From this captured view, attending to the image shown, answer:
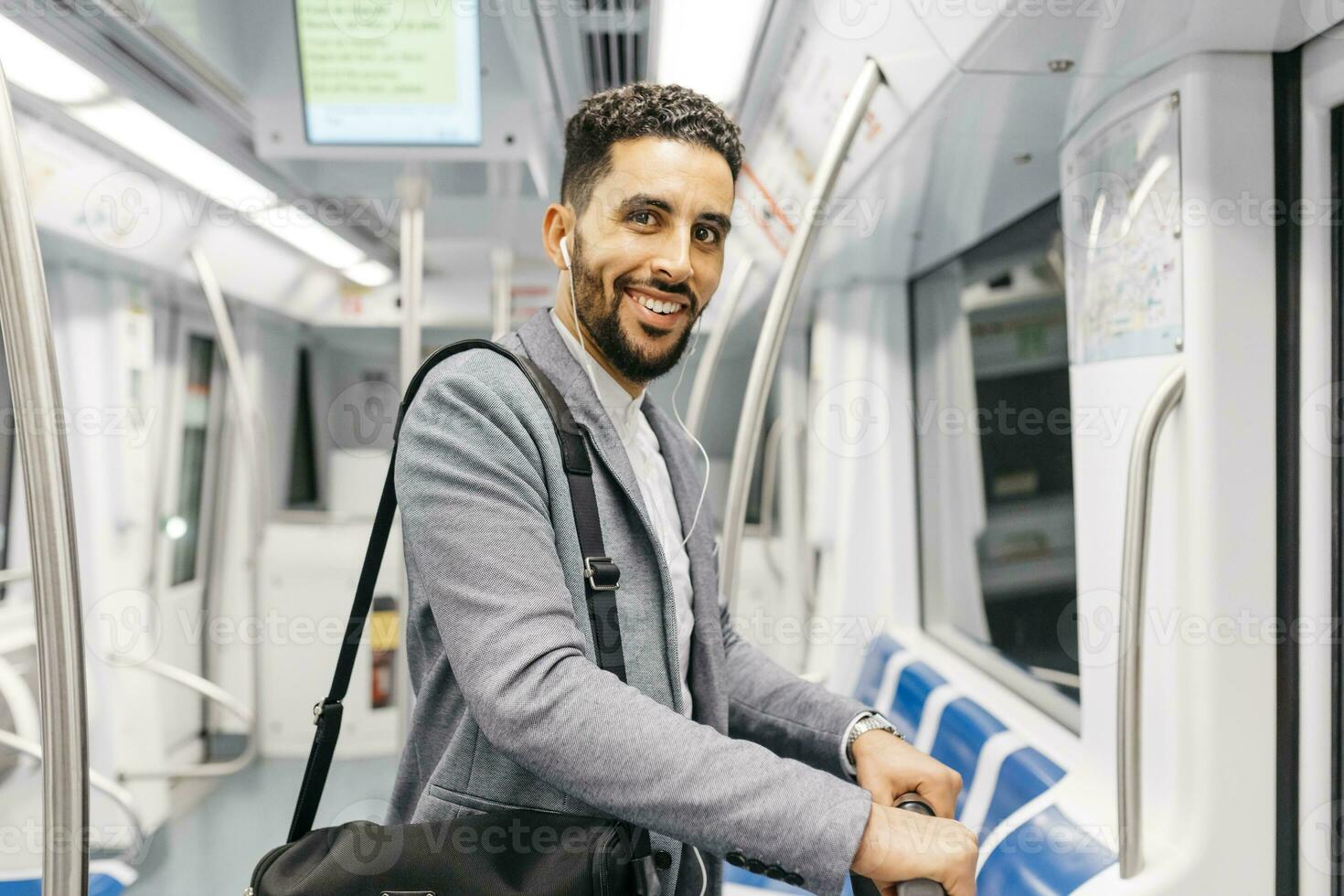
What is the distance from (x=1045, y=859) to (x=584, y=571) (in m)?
1.45

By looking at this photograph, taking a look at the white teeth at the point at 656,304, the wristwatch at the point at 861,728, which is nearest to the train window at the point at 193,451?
the white teeth at the point at 656,304

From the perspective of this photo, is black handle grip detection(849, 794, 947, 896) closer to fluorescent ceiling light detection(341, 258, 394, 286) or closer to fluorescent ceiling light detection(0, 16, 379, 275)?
fluorescent ceiling light detection(0, 16, 379, 275)

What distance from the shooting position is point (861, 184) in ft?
7.84

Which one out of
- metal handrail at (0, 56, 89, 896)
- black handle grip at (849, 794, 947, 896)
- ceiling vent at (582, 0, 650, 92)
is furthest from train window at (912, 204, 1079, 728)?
metal handrail at (0, 56, 89, 896)

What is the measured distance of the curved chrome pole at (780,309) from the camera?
1803 mm

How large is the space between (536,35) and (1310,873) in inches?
105

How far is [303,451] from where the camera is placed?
170 inches

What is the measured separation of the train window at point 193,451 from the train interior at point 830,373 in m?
0.02

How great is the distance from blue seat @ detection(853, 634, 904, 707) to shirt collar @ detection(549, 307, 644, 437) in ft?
8.22

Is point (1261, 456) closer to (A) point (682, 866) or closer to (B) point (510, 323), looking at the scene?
(A) point (682, 866)

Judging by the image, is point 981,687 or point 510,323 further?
point 510,323

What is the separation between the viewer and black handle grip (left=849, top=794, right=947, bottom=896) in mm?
788

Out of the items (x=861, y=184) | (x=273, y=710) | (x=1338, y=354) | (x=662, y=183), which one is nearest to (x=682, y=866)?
(x=662, y=183)

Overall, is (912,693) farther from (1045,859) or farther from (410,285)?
(410,285)
